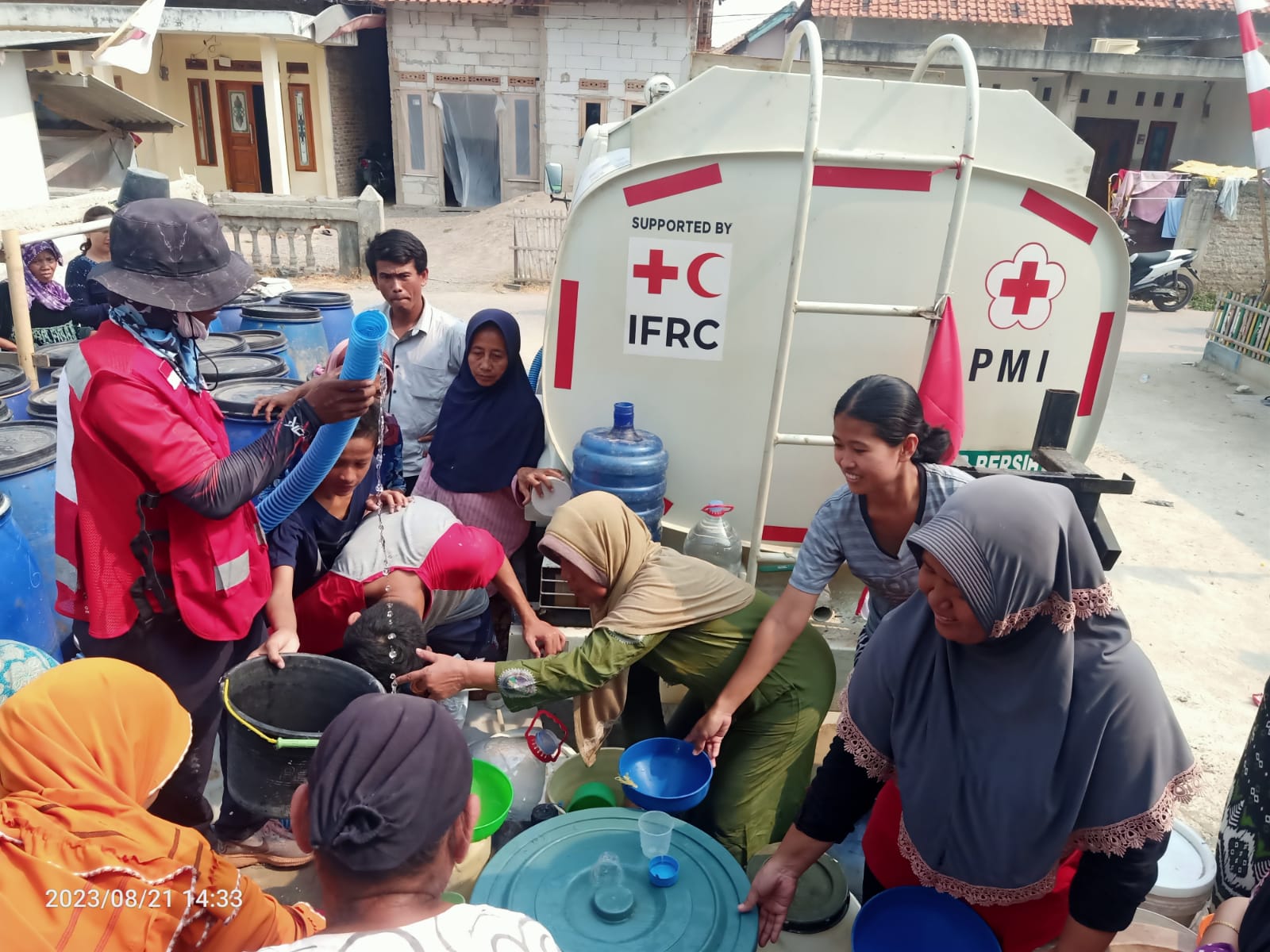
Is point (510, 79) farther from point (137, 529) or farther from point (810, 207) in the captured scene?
point (137, 529)

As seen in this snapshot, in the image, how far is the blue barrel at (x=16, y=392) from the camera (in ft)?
13.4

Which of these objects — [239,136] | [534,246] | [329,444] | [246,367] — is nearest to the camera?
[329,444]

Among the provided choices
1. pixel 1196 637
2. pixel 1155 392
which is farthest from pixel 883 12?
pixel 1196 637

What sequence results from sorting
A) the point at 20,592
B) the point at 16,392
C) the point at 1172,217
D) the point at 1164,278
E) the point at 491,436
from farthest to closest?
the point at 1172,217
the point at 1164,278
the point at 16,392
the point at 491,436
the point at 20,592

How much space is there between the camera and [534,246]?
1453 centimetres

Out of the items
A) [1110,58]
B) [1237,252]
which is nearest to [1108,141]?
[1110,58]

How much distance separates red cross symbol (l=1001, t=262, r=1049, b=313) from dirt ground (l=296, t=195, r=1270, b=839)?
1976 mm

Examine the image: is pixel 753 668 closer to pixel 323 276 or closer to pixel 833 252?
pixel 833 252

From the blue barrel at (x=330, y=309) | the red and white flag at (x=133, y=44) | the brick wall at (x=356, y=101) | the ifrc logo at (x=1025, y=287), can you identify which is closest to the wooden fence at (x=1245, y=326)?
the ifrc logo at (x=1025, y=287)

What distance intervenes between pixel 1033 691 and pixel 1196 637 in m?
3.73

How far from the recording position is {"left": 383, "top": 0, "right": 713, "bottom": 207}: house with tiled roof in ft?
56.0

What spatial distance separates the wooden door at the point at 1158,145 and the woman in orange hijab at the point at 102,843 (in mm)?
23138

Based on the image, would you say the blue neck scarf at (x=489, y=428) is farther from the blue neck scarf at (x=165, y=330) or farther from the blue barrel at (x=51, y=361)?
the blue barrel at (x=51, y=361)

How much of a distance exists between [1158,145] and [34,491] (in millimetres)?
22911
